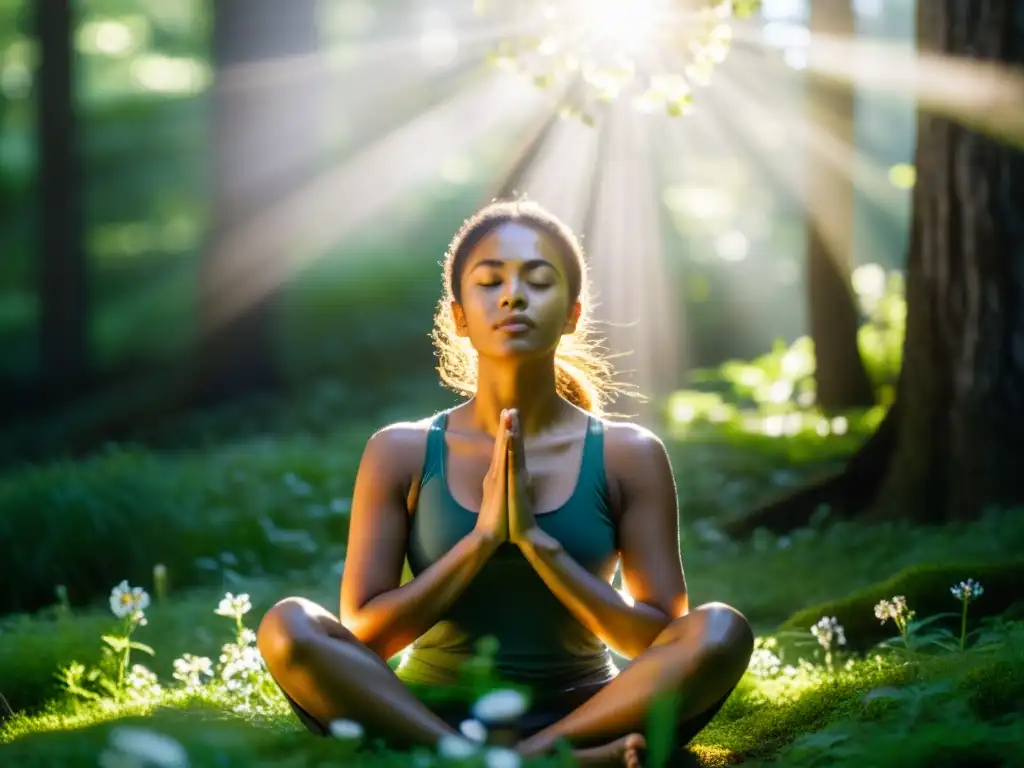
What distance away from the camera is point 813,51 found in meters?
10.4

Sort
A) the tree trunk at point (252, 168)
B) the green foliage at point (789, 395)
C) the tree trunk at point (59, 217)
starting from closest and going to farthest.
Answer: the green foliage at point (789, 395)
the tree trunk at point (252, 168)
the tree trunk at point (59, 217)

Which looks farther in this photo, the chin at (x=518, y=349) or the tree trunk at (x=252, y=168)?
the tree trunk at (x=252, y=168)

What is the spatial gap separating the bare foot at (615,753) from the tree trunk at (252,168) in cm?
1067

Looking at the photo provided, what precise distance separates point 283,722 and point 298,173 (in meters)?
10.6

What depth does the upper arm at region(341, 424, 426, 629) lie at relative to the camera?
383cm

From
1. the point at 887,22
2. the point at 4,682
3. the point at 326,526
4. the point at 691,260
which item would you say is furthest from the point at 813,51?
the point at 887,22

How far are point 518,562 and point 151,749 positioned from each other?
1181 mm

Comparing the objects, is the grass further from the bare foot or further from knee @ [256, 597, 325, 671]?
the bare foot

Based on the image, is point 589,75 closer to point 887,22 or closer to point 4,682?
point 4,682

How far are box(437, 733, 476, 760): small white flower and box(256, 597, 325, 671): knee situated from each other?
16.9 inches

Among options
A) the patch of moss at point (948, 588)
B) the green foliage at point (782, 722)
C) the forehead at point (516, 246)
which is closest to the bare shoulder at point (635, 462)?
the forehead at point (516, 246)

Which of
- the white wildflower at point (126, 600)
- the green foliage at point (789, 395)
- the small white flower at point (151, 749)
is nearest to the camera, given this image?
the small white flower at point (151, 749)

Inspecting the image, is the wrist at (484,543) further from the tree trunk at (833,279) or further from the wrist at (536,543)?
the tree trunk at (833,279)

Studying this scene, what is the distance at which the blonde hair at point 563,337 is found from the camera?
3.99 metres
